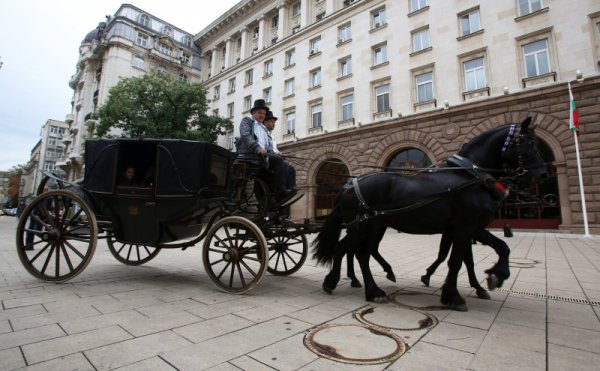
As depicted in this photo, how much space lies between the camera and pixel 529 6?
44.7 feet

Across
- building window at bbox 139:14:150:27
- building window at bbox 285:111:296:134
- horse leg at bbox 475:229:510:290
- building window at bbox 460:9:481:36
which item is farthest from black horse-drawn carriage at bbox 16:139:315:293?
building window at bbox 139:14:150:27

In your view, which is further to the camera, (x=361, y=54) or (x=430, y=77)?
(x=361, y=54)

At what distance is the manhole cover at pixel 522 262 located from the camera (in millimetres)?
5732

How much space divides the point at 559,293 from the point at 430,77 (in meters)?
14.3

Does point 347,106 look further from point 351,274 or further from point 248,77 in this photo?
point 351,274

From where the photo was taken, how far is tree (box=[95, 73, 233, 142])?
20.4m

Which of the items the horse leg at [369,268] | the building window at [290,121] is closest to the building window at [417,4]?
the building window at [290,121]

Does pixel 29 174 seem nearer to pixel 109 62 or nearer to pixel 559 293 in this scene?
pixel 109 62

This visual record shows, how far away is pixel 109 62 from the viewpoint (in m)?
30.5

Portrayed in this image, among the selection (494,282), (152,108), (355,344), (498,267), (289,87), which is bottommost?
(355,344)

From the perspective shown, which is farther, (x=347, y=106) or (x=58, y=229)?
(x=347, y=106)

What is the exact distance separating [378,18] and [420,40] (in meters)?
3.51

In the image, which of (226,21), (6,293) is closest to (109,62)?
(226,21)

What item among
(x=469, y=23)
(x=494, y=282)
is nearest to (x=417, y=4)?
(x=469, y=23)
